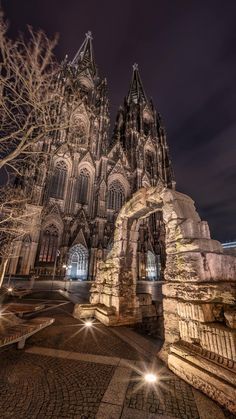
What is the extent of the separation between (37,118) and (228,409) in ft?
20.2

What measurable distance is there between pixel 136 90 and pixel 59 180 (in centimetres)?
3672

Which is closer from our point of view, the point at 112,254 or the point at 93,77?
the point at 112,254

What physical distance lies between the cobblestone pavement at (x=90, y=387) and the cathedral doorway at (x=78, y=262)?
731 inches

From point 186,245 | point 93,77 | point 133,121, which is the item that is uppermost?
point 93,77

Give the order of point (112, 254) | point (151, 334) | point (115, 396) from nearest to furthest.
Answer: point (115, 396), point (151, 334), point (112, 254)

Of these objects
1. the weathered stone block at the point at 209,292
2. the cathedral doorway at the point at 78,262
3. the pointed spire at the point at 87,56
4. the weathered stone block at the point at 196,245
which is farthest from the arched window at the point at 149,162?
the weathered stone block at the point at 209,292

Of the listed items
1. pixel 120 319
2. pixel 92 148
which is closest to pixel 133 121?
pixel 92 148

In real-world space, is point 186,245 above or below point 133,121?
below

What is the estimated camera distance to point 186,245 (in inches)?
116

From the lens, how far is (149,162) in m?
36.0

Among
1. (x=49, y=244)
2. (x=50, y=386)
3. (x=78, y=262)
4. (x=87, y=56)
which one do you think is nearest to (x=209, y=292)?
(x=50, y=386)

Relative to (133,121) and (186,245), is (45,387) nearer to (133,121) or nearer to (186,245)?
(186,245)

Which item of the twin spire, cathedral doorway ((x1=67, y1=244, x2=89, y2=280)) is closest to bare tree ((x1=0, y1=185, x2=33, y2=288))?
cathedral doorway ((x1=67, y1=244, x2=89, y2=280))

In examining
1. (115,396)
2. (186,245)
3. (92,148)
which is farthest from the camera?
(92,148)
